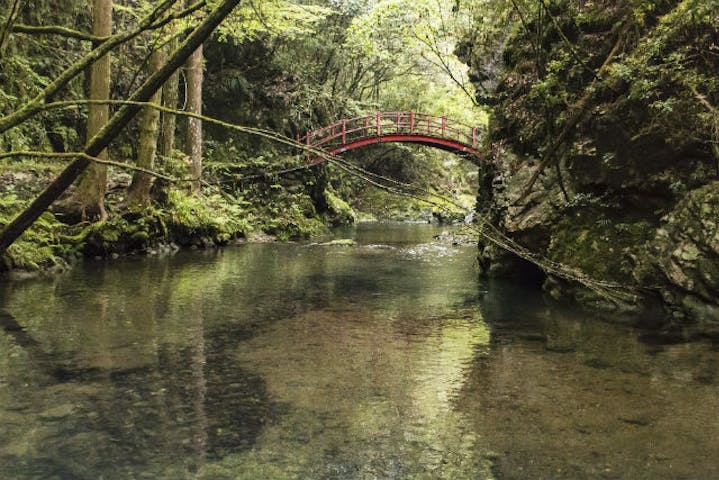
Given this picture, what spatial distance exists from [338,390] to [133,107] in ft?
11.2

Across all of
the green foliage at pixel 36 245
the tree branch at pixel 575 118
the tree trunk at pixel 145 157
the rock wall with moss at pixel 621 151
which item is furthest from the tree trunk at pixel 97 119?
the tree branch at pixel 575 118

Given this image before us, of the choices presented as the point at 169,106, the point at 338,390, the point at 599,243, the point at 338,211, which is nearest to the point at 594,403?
the point at 338,390

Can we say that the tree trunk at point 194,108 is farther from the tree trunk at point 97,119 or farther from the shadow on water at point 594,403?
the shadow on water at point 594,403

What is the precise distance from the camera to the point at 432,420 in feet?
14.5

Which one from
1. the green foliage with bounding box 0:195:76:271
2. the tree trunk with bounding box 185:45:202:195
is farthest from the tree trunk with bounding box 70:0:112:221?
the tree trunk with bounding box 185:45:202:195

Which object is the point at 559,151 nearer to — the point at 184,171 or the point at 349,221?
the point at 184,171

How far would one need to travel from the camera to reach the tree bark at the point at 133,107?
563cm

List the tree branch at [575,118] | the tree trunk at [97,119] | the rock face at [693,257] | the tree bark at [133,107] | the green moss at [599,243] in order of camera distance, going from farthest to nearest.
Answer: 1. the tree trunk at [97,119]
2. the tree branch at [575,118]
3. the green moss at [599,243]
4. the rock face at [693,257]
5. the tree bark at [133,107]

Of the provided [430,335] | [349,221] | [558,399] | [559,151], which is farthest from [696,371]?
[349,221]

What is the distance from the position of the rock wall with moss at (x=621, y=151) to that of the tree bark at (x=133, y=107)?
3.48 m

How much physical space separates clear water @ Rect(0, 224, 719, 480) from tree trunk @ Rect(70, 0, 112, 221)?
4111mm

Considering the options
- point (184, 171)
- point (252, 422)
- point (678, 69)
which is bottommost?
point (252, 422)

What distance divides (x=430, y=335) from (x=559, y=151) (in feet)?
15.3

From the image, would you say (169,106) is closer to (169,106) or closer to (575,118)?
(169,106)
